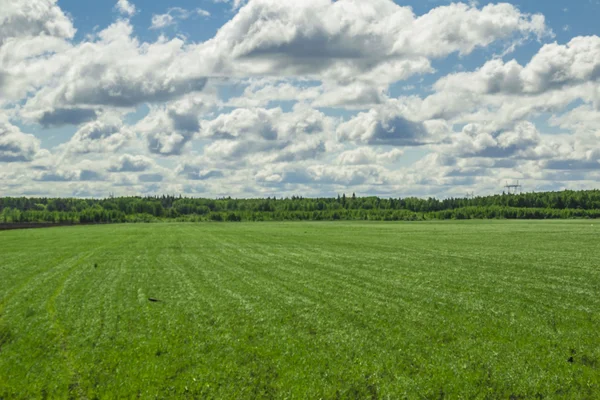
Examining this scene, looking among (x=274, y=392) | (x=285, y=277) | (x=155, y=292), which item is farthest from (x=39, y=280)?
(x=274, y=392)

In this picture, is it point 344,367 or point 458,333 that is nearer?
point 344,367

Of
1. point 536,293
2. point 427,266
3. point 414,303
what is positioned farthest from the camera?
point 427,266

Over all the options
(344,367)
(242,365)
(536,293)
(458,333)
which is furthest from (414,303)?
(242,365)

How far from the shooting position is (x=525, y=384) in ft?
47.1

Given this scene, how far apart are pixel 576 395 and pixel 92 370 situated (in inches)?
544

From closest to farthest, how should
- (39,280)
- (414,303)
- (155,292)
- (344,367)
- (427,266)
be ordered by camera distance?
(344,367) → (414,303) → (155,292) → (39,280) → (427,266)

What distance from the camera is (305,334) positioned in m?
19.2

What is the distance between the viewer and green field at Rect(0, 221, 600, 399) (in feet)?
48.1

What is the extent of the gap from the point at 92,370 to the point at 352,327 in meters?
9.30

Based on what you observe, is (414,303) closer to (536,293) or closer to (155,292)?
(536,293)

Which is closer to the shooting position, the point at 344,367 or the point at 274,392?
the point at 274,392

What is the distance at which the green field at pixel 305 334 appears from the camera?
577 inches

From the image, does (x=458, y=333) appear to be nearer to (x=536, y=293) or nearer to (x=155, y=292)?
(x=536, y=293)

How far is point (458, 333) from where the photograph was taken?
19.0 m
